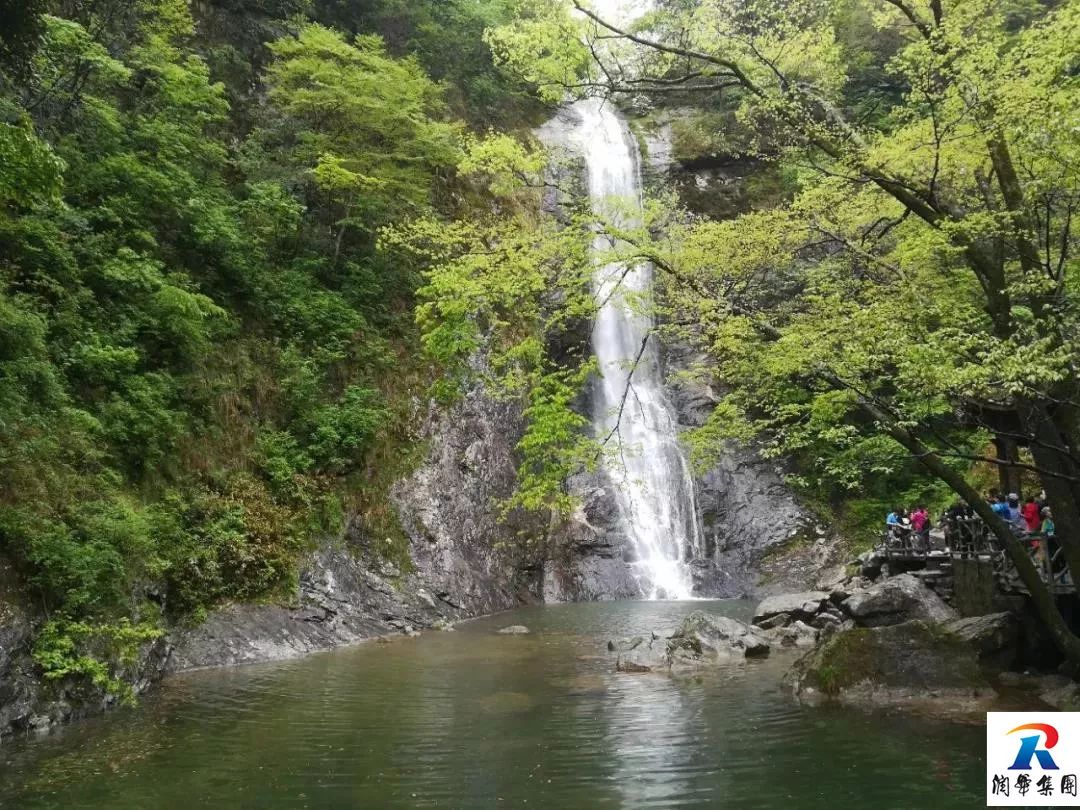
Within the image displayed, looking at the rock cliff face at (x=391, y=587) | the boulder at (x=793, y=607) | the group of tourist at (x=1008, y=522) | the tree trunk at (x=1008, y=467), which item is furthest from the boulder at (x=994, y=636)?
the rock cliff face at (x=391, y=587)

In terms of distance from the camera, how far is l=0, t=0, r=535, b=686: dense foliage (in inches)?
371

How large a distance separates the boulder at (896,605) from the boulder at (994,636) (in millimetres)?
1603

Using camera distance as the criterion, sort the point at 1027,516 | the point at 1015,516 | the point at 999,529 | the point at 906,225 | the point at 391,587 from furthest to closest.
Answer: the point at 391,587
the point at 1015,516
the point at 1027,516
the point at 906,225
the point at 999,529

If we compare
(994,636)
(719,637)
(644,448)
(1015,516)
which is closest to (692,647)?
(719,637)

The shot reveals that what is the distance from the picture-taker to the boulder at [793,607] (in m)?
15.6

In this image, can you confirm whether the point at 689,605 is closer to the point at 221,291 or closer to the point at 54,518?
the point at 221,291

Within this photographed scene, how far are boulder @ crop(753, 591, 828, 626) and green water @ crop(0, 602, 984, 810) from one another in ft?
13.8

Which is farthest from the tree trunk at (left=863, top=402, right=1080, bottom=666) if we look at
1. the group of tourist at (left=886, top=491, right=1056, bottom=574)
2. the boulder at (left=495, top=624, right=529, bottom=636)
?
the boulder at (left=495, top=624, right=529, bottom=636)

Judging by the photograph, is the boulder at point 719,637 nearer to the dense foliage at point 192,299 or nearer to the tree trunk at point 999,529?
the tree trunk at point 999,529

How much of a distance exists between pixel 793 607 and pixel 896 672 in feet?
20.2

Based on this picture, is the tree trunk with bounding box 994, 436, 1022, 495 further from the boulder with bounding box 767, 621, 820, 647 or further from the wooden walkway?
the boulder with bounding box 767, 621, 820, 647

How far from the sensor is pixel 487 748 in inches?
312

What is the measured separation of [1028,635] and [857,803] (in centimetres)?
683

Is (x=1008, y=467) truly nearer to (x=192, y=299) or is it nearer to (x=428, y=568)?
(x=428, y=568)
